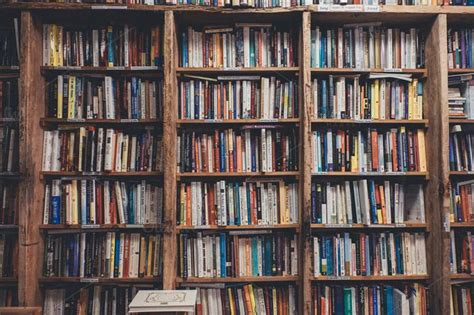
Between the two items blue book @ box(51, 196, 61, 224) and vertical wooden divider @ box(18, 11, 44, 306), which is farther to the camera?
blue book @ box(51, 196, 61, 224)

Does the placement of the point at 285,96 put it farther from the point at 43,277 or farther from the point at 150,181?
the point at 43,277

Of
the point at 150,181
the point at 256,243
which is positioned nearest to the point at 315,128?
the point at 256,243

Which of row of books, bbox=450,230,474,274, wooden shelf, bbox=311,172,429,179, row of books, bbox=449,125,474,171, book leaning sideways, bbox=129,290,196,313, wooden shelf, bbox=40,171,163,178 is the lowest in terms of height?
book leaning sideways, bbox=129,290,196,313

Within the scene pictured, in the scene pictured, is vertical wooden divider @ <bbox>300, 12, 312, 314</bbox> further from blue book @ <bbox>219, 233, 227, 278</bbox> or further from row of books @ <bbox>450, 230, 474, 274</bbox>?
row of books @ <bbox>450, 230, 474, 274</bbox>

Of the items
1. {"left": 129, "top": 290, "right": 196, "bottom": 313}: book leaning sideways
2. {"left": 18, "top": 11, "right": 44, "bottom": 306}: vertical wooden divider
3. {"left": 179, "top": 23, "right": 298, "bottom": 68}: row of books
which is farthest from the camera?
{"left": 179, "top": 23, "right": 298, "bottom": 68}: row of books

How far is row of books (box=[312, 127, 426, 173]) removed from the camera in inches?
88.8

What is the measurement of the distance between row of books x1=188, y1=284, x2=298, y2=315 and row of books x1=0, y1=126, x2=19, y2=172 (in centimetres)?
139

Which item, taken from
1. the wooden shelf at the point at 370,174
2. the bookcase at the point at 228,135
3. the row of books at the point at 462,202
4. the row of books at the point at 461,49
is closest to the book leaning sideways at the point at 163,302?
the bookcase at the point at 228,135

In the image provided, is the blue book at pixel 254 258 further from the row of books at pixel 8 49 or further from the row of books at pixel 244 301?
the row of books at pixel 8 49

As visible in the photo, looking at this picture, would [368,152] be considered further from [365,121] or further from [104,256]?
[104,256]

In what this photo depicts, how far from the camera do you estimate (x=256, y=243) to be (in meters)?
2.24

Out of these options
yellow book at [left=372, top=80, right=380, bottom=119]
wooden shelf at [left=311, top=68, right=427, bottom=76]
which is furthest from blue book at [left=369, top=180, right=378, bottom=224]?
wooden shelf at [left=311, top=68, right=427, bottom=76]

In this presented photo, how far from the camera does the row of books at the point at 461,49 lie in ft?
7.52

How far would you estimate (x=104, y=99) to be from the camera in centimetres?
226
